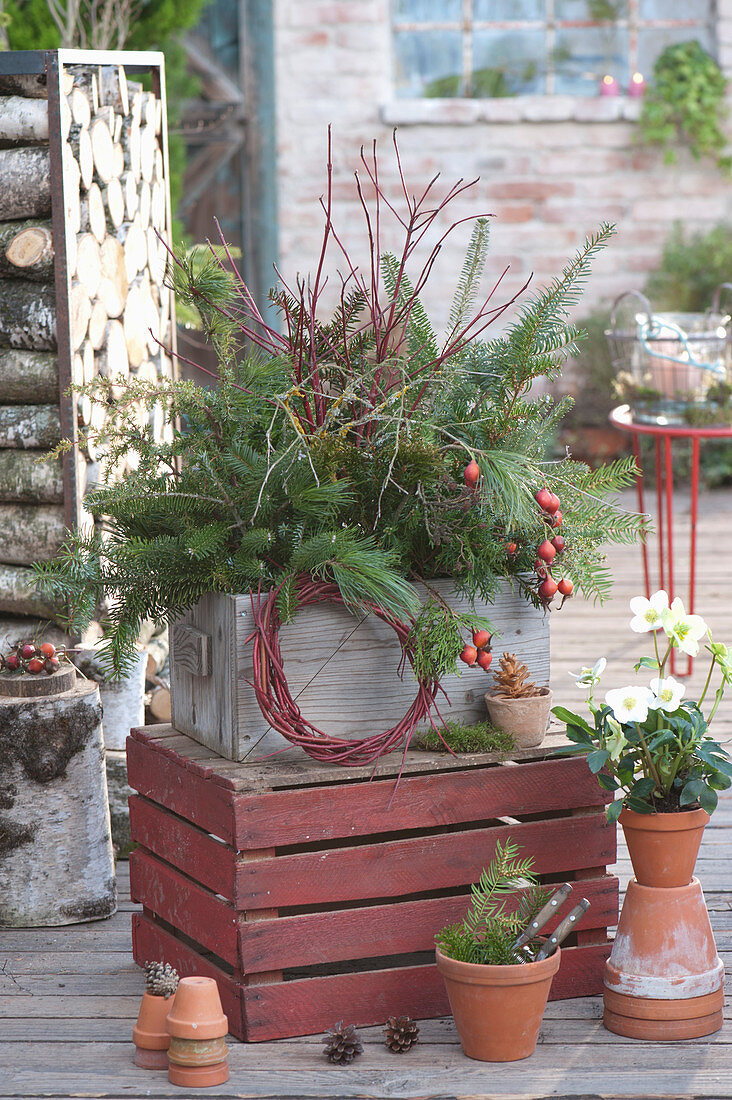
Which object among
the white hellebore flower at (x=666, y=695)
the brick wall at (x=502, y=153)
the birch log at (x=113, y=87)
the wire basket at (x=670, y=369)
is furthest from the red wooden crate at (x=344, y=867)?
the brick wall at (x=502, y=153)

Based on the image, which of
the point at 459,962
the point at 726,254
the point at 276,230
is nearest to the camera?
the point at 459,962

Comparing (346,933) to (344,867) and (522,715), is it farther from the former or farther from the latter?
(522,715)

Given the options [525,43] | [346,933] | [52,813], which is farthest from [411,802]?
[525,43]

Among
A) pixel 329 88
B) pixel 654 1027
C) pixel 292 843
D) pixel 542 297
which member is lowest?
pixel 654 1027

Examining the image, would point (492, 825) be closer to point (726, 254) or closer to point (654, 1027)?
point (654, 1027)

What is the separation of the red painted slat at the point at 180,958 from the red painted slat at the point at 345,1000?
0.03 meters

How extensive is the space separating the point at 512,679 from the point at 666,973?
542 millimetres

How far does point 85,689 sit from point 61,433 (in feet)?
2.24

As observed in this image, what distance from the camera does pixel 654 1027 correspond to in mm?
2254

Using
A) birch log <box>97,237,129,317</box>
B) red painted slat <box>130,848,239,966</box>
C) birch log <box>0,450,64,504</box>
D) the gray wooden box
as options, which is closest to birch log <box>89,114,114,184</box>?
birch log <box>97,237,129,317</box>

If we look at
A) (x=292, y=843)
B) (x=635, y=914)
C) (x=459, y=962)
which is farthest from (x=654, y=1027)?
(x=292, y=843)

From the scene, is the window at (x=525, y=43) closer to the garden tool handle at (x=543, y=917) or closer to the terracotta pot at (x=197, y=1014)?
the garden tool handle at (x=543, y=917)

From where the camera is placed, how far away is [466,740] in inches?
92.0

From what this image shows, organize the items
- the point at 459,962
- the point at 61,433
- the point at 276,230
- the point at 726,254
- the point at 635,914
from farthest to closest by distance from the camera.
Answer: the point at 276,230 < the point at 726,254 < the point at 61,433 < the point at 635,914 < the point at 459,962
